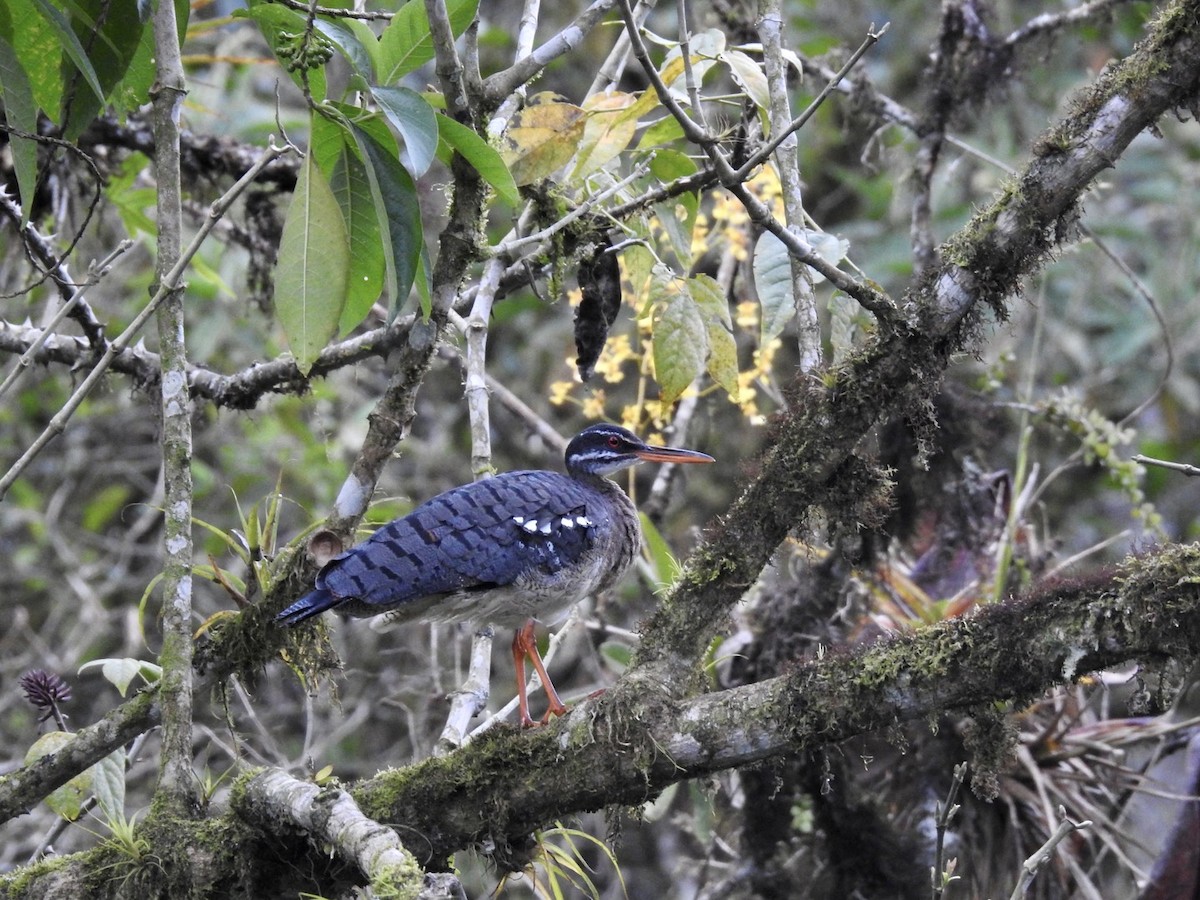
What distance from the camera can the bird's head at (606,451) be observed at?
509cm

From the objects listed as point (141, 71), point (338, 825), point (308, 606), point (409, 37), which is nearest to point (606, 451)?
point (308, 606)

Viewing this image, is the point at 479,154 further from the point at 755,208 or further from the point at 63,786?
the point at 63,786

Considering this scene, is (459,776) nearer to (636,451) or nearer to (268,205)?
(636,451)

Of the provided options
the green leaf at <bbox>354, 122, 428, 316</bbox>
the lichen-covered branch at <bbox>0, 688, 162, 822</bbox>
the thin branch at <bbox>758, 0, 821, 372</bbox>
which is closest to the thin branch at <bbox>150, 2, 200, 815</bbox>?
the lichen-covered branch at <bbox>0, 688, 162, 822</bbox>

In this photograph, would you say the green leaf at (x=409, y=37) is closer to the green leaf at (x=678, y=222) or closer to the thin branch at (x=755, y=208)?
the thin branch at (x=755, y=208)

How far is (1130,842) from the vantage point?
16.4 feet

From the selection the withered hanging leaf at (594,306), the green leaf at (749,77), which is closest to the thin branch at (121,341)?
the withered hanging leaf at (594,306)

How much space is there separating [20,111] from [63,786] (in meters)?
2.01

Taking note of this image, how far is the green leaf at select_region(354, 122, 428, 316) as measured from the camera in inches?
130

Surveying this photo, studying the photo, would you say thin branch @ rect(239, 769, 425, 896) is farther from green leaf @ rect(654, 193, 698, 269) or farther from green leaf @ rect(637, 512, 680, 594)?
green leaf @ rect(637, 512, 680, 594)

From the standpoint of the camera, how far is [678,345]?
153 inches

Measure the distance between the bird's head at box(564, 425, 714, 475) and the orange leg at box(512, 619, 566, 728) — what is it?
2.48 ft

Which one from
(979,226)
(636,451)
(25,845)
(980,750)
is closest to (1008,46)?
(636,451)

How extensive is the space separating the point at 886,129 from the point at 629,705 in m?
3.97
